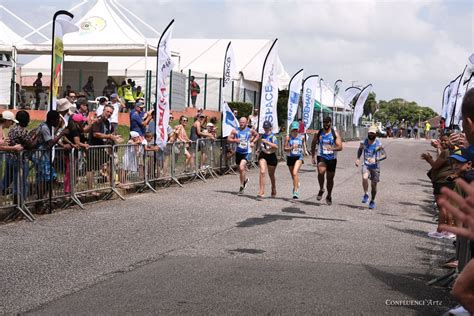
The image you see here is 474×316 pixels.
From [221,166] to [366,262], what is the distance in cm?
1252

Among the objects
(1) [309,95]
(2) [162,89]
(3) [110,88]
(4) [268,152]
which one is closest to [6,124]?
(2) [162,89]

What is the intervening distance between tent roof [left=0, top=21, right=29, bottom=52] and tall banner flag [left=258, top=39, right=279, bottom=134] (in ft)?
39.8

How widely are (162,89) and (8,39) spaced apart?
50.7 ft

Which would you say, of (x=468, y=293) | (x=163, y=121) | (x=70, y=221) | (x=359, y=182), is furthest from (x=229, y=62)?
(x=468, y=293)

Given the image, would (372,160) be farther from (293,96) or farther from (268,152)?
(293,96)

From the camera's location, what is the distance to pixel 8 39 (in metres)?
29.0

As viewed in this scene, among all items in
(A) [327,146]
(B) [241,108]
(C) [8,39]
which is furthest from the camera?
(B) [241,108]

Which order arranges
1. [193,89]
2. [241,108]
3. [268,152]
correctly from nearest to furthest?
[268,152] < [193,89] < [241,108]

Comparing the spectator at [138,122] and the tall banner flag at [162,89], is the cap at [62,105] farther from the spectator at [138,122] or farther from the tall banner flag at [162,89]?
the spectator at [138,122]

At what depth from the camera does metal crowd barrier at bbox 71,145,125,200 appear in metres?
13.1

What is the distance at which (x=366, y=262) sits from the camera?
878 centimetres

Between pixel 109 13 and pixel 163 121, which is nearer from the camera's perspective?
pixel 163 121

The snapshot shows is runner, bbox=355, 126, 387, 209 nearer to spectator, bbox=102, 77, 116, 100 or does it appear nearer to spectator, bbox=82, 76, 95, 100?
spectator, bbox=102, 77, 116, 100

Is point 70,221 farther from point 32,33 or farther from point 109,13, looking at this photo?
point 32,33
